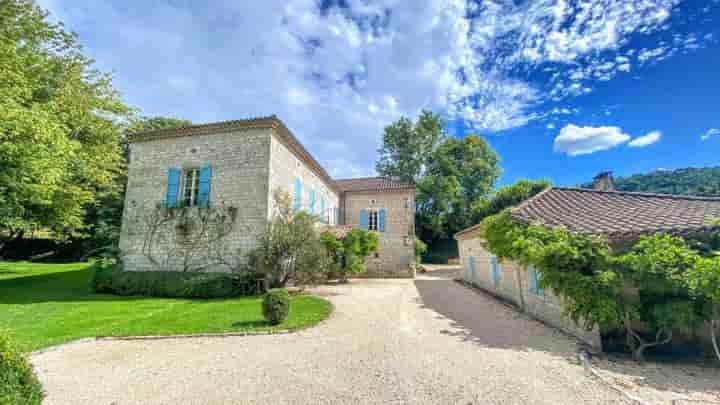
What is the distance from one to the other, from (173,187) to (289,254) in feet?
20.0

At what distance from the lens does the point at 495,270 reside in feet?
33.3

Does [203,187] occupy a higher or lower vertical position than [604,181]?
lower

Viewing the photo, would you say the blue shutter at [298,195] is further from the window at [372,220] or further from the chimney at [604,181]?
the chimney at [604,181]

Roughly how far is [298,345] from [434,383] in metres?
2.58

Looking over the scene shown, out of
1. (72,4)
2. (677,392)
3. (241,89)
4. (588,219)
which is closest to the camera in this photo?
(677,392)

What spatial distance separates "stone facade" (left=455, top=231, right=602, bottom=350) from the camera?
5.78m

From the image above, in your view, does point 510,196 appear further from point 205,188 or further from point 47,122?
point 47,122

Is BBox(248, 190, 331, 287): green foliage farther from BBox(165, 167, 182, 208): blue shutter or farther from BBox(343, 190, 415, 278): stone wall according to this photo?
BBox(343, 190, 415, 278): stone wall

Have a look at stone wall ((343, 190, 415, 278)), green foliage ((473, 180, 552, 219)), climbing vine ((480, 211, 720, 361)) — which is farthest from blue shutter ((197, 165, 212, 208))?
green foliage ((473, 180, 552, 219))

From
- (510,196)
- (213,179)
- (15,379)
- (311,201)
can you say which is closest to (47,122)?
(213,179)

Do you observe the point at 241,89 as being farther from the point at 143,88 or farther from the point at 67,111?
the point at 67,111

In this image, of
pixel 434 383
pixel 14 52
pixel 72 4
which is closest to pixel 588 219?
pixel 434 383

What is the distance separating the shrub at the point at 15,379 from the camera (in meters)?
2.27

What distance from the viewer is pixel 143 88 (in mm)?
11961
